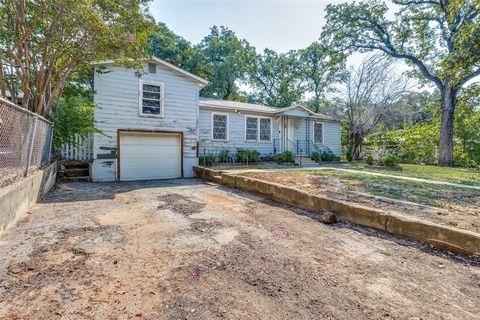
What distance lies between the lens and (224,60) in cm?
2486

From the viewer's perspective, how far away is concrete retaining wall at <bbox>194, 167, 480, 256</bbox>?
2983 millimetres

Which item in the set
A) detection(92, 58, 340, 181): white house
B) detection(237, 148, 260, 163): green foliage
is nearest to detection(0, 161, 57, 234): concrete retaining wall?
detection(92, 58, 340, 181): white house

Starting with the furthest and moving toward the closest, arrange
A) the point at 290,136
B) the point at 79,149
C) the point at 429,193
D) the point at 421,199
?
the point at 290,136 → the point at 79,149 → the point at 429,193 → the point at 421,199

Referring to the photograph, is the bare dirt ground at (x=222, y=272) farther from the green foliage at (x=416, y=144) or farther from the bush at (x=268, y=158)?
the green foliage at (x=416, y=144)

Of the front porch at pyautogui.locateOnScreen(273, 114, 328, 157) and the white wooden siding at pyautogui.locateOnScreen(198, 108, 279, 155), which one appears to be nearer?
the white wooden siding at pyautogui.locateOnScreen(198, 108, 279, 155)

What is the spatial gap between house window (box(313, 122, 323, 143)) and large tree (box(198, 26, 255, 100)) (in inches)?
491

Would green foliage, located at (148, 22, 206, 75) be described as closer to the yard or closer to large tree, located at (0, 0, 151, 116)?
large tree, located at (0, 0, 151, 116)

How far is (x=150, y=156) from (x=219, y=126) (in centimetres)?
390

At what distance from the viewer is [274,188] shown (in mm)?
6094

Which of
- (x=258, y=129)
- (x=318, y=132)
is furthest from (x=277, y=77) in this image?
(x=258, y=129)

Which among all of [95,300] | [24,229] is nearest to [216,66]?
[24,229]

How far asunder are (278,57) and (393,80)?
1362 cm

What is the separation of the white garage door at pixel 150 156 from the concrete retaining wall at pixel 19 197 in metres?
4.32

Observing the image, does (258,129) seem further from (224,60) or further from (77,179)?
(224,60)
